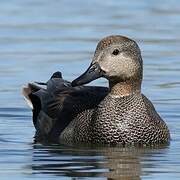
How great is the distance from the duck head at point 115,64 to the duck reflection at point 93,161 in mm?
791

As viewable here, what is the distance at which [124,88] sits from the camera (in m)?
14.4

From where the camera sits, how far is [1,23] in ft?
75.0

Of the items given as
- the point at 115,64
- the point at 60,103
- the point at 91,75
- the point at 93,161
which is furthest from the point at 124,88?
the point at 93,161

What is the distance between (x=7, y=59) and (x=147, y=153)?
610cm

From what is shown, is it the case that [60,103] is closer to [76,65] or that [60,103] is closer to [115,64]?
[115,64]

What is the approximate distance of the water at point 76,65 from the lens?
1302 cm

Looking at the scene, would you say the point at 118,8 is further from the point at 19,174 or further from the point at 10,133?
the point at 19,174

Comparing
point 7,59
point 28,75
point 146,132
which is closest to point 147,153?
point 146,132

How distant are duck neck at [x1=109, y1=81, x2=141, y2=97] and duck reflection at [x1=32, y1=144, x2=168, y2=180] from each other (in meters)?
0.68

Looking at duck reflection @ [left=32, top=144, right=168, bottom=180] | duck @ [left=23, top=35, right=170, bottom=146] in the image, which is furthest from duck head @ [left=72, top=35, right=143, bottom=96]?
duck reflection @ [left=32, top=144, right=168, bottom=180]

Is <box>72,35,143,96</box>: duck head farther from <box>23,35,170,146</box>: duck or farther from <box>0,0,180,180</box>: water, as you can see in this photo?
<box>0,0,180,180</box>: water

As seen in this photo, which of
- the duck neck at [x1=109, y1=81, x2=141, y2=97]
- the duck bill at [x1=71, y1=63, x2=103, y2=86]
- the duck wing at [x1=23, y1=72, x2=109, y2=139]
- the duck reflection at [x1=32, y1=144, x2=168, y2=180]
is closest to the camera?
the duck reflection at [x1=32, y1=144, x2=168, y2=180]

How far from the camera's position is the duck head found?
14047 mm

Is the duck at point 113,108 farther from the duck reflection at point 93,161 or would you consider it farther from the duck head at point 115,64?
the duck reflection at point 93,161
